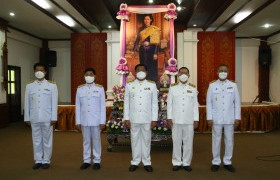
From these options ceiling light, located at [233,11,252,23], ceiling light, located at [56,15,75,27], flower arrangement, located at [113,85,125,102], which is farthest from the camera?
ceiling light, located at [56,15,75,27]

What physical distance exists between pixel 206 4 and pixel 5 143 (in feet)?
19.1

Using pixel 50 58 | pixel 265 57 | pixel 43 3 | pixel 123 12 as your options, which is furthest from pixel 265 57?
pixel 50 58

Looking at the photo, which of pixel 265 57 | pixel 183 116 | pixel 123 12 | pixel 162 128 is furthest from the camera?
pixel 265 57

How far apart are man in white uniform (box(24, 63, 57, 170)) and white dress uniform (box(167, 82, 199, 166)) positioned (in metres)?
1.71

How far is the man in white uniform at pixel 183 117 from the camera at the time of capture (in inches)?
167

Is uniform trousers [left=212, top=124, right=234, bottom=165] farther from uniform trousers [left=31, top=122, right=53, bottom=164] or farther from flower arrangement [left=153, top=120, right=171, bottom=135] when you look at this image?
uniform trousers [left=31, top=122, right=53, bottom=164]

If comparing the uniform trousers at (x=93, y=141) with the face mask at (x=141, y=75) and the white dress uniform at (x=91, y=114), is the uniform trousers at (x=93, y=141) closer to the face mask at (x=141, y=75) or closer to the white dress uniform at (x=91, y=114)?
the white dress uniform at (x=91, y=114)

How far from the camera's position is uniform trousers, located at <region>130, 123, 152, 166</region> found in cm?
431

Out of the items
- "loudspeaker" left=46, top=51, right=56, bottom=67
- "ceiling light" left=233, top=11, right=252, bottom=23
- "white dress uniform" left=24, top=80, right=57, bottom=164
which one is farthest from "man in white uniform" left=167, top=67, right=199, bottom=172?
"loudspeaker" left=46, top=51, right=56, bottom=67

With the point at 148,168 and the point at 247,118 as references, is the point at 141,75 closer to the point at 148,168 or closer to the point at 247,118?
the point at 148,168

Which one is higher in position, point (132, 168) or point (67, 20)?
point (67, 20)

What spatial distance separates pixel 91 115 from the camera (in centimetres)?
432

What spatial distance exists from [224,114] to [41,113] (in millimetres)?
2574

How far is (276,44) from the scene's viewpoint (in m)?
11.2
